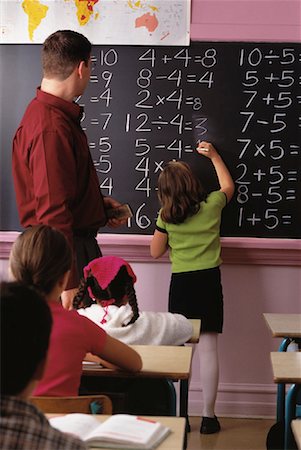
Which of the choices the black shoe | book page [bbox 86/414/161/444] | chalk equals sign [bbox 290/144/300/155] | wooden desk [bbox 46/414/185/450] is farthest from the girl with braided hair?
chalk equals sign [bbox 290/144/300/155]

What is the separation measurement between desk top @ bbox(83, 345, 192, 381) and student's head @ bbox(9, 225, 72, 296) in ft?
1.48

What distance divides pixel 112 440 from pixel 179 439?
176mm

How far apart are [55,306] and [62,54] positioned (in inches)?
53.2

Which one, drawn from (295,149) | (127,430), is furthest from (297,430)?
(295,149)

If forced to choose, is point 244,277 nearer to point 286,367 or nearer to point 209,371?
point 209,371

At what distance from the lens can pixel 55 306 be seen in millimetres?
2410

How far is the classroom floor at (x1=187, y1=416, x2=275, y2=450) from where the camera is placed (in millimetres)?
4066

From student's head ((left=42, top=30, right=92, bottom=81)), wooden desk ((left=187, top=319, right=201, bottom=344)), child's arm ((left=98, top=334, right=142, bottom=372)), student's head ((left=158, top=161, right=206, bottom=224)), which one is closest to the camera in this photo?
child's arm ((left=98, top=334, right=142, bottom=372))

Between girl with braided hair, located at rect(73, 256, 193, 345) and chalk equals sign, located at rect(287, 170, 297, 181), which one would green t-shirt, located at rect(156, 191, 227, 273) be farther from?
girl with braided hair, located at rect(73, 256, 193, 345)

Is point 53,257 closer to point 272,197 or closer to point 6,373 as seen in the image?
point 6,373

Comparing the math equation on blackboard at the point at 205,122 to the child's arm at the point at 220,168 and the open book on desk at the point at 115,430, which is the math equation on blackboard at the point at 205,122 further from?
the open book on desk at the point at 115,430

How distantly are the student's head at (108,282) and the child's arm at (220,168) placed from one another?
1507 mm

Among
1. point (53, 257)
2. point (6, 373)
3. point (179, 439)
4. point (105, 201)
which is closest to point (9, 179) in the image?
point (105, 201)

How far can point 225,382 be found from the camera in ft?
15.3
